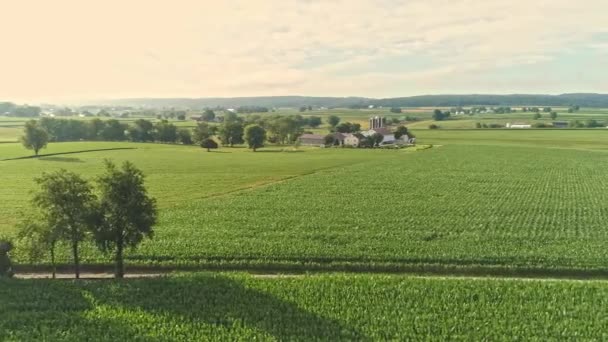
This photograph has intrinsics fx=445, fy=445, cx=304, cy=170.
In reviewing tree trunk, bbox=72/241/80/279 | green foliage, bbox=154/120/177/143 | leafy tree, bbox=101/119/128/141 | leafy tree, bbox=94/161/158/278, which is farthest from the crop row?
leafy tree, bbox=101/119/128/141

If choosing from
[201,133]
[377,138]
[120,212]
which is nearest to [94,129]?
[201,133]

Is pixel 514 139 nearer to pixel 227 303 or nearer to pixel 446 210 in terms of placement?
pixel 446 210

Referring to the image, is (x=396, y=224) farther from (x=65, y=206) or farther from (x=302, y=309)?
(x=65, y=206)

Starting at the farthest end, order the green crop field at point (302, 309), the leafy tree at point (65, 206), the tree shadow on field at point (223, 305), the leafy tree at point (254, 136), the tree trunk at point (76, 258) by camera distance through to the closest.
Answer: the leafy tree at point (254, 136), the tree trunk at point (76, 258), the leafy tree at point (65, 206), the tree shadow on field at point (223, 305), the green crop field at point (302, 309)

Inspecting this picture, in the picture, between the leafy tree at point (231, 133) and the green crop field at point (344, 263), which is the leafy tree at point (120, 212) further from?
the leafy tree at point (231, 133)

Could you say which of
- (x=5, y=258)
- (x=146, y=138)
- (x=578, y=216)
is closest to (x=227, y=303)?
(x=5, y=258)

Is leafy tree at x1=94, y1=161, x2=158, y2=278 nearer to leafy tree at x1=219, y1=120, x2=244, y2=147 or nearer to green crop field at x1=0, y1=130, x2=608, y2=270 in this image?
green crop field at x1=0, y1=130, x2=608, y2=270

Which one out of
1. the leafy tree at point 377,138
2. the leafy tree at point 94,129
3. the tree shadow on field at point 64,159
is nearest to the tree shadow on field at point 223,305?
Result: the tree shadow on field at point 64,159
